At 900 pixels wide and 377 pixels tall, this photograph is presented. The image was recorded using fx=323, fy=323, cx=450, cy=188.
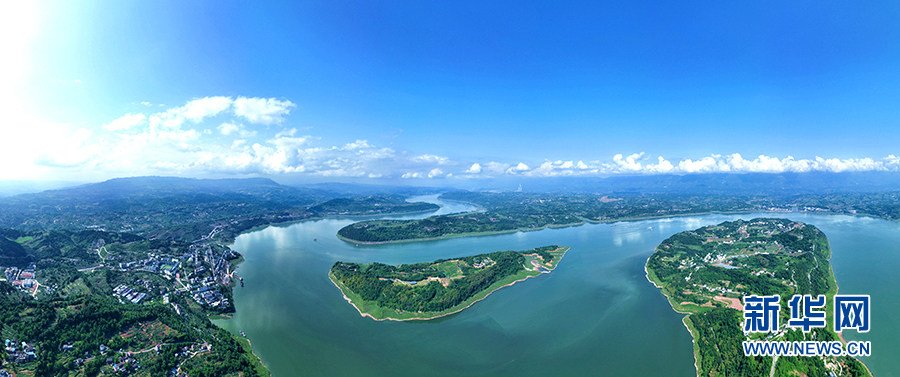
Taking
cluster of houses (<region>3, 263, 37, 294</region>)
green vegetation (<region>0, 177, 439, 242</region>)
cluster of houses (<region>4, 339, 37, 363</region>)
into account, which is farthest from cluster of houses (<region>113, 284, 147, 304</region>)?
green vegetation (<region>0, 177, 439, 242</region>)

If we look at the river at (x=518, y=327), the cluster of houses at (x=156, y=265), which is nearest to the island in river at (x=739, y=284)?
the river at (x=518, y=327)

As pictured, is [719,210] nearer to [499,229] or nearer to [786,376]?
[499,229]

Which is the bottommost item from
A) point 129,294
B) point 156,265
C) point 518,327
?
point 518,327

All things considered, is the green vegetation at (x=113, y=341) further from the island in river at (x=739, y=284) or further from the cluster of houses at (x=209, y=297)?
the island in river at (x=739, y=284)

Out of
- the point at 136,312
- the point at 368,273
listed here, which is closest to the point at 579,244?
the point at 368,273

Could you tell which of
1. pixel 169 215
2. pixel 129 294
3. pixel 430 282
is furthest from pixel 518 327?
pixel 169 215

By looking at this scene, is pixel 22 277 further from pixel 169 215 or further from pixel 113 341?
pixel 169 215

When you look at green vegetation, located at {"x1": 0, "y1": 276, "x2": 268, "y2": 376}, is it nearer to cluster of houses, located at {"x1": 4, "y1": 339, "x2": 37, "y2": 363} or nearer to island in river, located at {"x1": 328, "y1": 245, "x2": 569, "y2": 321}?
cluster of houses, located at {"x1": 4, "y1": 339, "x2": 37, "y2": 363}

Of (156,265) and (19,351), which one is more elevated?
(19,351)
